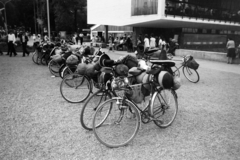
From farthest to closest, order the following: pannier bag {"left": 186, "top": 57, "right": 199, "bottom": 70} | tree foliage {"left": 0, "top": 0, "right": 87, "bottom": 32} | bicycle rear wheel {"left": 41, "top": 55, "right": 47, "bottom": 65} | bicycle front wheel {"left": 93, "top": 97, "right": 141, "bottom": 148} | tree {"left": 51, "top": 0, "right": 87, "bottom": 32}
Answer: tree foliage {"left": 0, "top": 0, "right": 87, "bottom": 32}
tree {"left": 51, "top": 0, "right": 87, "bottom": 32}
bicycle rear wheel {"left": 41, "top": 55, "right": 47, "bottom": 65}
pannier bag {"left": 186, "top": 57, "right": 199, "bottom": 70}
bicycle front wheel {"left": 93, "top": 97, "right": 141, "bottom": 148}

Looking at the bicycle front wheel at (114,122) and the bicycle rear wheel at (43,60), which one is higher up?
the bicycle rear wheel at (43,60)

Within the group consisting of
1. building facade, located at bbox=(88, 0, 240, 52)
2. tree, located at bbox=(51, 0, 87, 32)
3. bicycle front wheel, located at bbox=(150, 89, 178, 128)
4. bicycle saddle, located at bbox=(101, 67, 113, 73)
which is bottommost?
bicycle front wheel, located at bbox=(150, 89, 178, 128)

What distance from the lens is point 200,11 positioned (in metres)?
27.4

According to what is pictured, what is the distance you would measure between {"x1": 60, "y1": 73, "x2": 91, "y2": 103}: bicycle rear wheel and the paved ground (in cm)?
23

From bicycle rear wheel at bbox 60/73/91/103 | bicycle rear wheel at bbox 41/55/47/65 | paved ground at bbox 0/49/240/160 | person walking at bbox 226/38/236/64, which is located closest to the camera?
paved ground at bbox 0/49/240/160

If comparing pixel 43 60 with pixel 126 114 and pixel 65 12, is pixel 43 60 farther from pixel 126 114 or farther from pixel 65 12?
pixel 65 12

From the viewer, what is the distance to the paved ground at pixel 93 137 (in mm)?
3123

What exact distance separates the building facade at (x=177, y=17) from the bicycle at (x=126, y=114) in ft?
67.7

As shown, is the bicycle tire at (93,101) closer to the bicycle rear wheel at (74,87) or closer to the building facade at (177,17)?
the bicycle rear wheel at (74,87)

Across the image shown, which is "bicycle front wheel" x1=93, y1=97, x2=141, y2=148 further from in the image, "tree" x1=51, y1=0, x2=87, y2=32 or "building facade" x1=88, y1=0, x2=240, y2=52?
"tree" x1=51, y1=0, x2=87, y2=32

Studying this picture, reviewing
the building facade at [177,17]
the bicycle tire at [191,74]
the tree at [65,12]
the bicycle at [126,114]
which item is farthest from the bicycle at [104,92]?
the tree at [65,12]

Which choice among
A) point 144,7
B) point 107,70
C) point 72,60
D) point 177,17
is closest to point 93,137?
point 107,70

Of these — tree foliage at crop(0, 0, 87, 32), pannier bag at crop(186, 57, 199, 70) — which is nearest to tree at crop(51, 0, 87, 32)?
tree foliage at crop(0, 0, 87, 32)

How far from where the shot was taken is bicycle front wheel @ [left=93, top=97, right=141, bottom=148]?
10.6 feet
